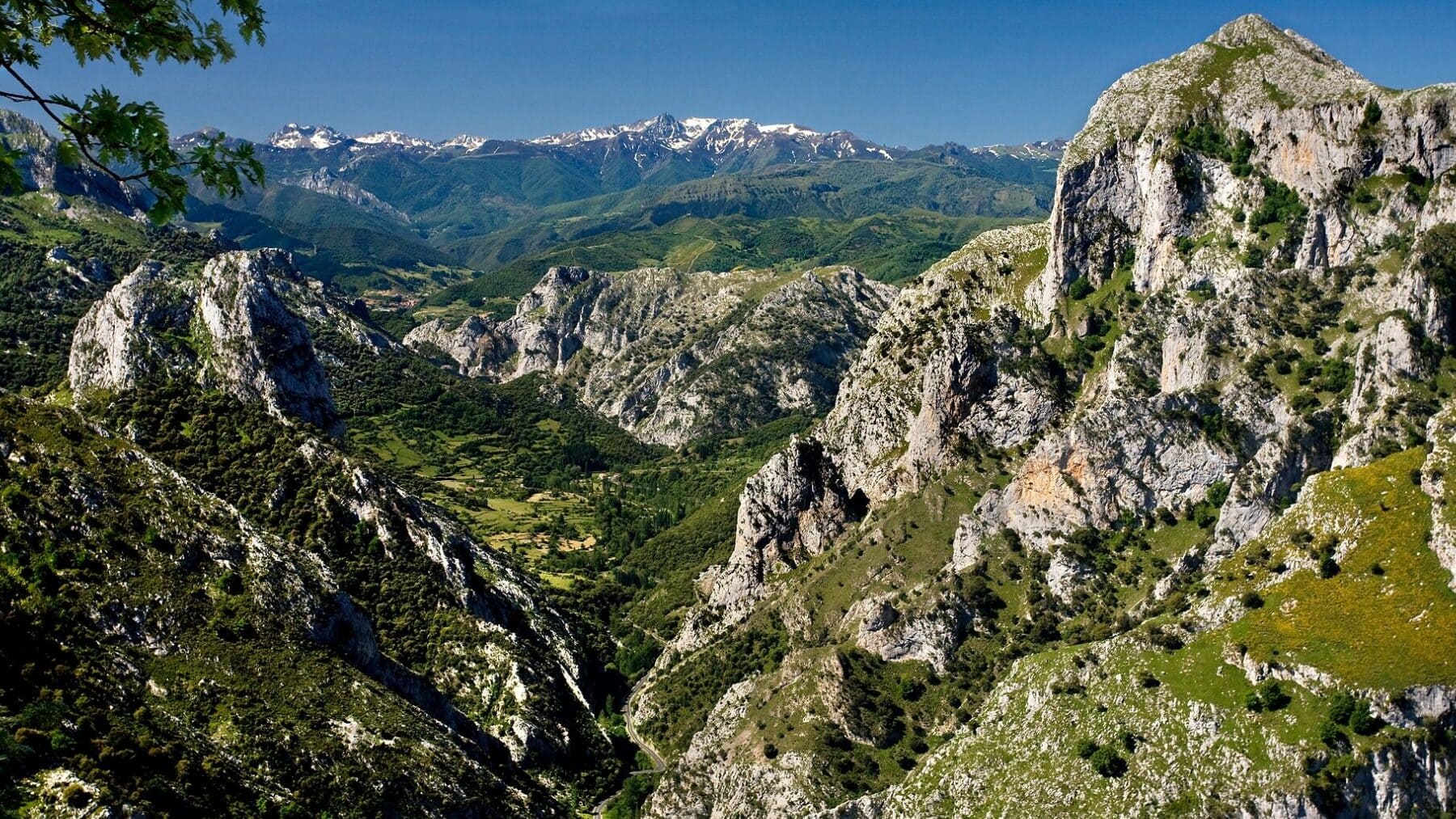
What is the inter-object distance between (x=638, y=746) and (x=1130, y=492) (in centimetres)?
9583

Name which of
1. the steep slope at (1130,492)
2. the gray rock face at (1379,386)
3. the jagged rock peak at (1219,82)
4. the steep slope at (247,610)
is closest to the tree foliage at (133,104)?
the steep slope at (247,610)

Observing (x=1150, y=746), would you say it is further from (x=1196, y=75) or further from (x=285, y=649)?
(x=1196, y=75)

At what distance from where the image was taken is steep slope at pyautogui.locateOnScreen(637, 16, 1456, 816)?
97.4 m

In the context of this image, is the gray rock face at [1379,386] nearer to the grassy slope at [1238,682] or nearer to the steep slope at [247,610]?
the grassy slope at [1238,682]

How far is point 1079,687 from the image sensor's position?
352ft

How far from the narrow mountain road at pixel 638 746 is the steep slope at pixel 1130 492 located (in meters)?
3.63

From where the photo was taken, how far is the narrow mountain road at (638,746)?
150375 mm

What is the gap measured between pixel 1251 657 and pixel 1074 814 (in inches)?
950

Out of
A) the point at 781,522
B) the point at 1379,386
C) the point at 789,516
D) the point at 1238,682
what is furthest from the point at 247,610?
the point at 1379,386

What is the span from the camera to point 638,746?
171m

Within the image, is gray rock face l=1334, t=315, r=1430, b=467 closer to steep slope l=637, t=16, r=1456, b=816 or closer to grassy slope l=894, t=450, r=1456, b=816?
steep slope l=637, t=16, r=1456, b=816

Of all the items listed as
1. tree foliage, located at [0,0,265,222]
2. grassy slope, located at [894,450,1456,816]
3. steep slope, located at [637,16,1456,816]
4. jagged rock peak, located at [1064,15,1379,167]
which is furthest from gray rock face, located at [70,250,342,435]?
tree foliage, located at [0,0,265,222]

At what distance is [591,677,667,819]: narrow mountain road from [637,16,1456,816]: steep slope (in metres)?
3.63

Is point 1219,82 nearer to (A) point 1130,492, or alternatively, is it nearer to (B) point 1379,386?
(B) point 1379,386
